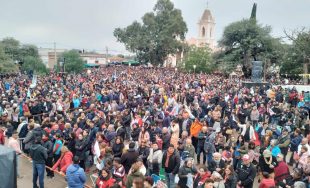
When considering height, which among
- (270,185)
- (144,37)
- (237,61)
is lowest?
(270,185)

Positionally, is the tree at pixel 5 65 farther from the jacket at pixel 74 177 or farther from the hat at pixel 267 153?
the hat at pixel 267 153

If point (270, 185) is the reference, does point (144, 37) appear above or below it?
above

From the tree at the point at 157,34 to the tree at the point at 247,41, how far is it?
50.4ft

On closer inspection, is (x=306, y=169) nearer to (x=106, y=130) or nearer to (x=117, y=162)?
(x=117, y=162)

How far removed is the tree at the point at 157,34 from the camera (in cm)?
5728

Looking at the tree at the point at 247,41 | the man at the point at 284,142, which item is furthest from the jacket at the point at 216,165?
the tree at the point at 247,41

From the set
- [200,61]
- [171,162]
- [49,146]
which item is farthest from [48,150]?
[200,61]

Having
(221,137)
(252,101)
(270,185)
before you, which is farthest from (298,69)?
(270,185)

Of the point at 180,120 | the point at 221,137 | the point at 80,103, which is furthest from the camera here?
the point at 80,103

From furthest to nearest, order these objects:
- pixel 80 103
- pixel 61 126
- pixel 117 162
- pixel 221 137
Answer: pixel 80 103 < pixel 61 126 < pixel 221 137 < pixel 117 162

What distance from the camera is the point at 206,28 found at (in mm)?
97688

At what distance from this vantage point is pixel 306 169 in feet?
23.9

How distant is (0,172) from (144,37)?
52.3 m

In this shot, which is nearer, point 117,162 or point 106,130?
point 117,162
